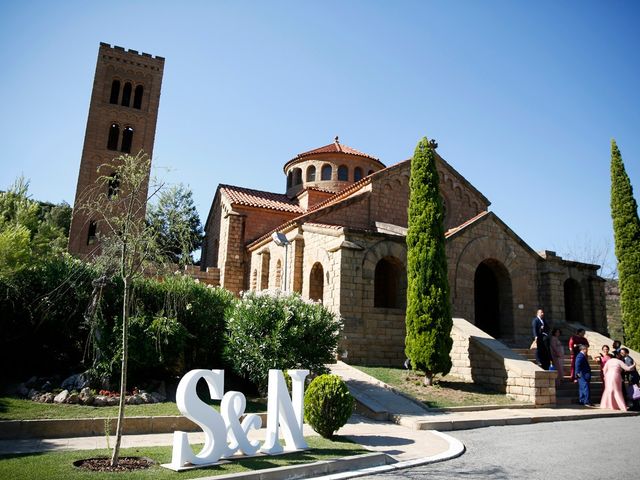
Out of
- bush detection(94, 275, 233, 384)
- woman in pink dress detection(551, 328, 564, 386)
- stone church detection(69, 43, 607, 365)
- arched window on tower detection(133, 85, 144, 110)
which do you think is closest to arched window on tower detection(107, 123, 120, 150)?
stone church detection(69, 43, 607, 365)

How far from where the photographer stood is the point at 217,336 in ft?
41.2

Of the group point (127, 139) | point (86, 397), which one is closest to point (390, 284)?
point (86, 397)

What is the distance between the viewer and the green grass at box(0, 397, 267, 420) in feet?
27.5

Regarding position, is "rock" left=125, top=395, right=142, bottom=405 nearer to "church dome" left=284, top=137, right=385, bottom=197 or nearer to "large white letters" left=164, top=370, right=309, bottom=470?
"large white letters" left=164, top=370, right=309, bottom=470

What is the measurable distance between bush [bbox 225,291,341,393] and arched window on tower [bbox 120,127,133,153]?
25.9 metres

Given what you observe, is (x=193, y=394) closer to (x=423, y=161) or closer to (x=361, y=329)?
(x=361, y=329)

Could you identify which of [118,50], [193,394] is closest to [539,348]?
[193,394]

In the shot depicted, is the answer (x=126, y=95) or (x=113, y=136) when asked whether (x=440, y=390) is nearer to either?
(x=113, y=136)

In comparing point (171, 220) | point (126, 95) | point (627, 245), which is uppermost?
point (126, 95)

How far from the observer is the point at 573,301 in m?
20.9

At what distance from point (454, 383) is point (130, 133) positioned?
2977cm

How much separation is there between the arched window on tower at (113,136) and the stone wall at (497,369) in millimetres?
27758

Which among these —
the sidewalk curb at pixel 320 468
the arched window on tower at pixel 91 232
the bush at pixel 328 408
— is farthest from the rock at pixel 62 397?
the arched window on tower at pixel 91 232

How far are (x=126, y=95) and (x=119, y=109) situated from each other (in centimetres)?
207
